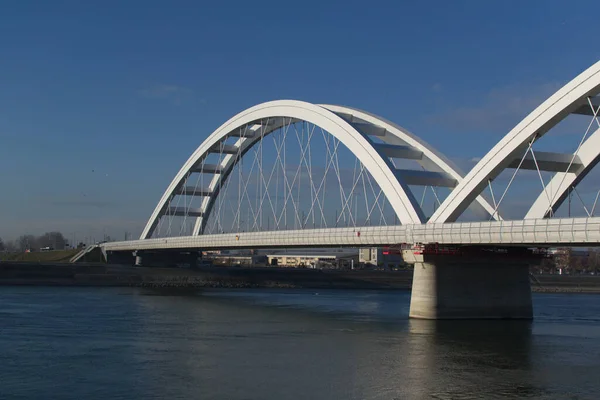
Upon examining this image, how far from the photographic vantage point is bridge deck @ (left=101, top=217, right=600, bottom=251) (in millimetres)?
27844

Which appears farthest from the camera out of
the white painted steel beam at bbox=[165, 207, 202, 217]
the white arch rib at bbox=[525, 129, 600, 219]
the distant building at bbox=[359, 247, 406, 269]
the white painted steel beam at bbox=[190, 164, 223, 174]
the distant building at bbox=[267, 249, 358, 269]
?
the distant building at bbox=[267, 249, 358, 269]

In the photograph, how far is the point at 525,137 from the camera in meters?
31.4

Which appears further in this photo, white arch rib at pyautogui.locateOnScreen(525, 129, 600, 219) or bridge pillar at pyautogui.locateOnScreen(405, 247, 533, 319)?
bridge pillar at pyautogui.locateOnScreen(405, 247, 533, 319)

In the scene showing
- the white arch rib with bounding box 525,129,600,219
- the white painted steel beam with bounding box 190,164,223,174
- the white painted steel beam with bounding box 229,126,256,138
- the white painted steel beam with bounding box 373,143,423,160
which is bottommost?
the white arch rib with bounding box 525,129,600,219

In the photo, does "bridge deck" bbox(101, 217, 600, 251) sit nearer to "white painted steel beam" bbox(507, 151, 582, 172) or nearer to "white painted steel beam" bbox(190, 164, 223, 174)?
"white painted steel beam" bbox(507, 151, 582, 172)

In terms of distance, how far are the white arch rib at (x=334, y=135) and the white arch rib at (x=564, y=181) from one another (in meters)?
5.48

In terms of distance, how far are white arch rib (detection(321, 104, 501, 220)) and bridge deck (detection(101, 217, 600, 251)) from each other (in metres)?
5.29

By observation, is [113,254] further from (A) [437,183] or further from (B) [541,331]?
(B) [541,331]

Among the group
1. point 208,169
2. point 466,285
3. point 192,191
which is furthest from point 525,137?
point 192,191

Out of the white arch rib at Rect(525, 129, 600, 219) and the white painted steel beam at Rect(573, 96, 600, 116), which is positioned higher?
the white painted steel beam at Rect(573, 96, 600, 116)

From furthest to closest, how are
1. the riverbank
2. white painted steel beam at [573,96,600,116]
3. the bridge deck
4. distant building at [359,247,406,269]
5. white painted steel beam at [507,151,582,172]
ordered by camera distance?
distant building at [359,247,406,269] → the riverbank → white painted steel beam at [507,151,582,172] → white painted steel beam at [573,96,600,116] → the bridge deck

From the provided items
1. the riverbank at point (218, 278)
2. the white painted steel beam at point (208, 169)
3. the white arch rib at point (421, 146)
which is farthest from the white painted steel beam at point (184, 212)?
the white arch rib at point (421, 146)

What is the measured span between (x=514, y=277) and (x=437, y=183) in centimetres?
643

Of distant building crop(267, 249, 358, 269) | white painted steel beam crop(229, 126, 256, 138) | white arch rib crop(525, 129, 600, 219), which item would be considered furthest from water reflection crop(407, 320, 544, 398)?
distant building crop(267, 249, 358, 269)
